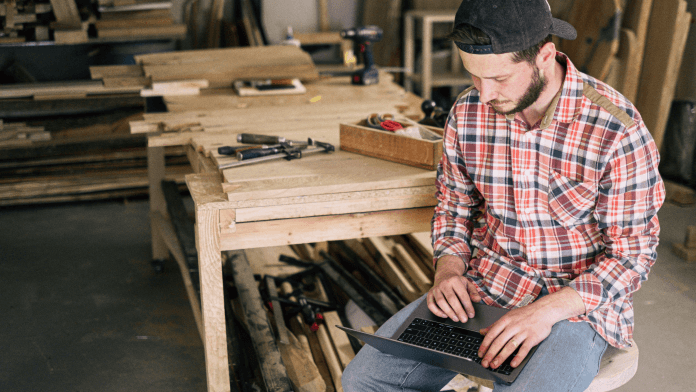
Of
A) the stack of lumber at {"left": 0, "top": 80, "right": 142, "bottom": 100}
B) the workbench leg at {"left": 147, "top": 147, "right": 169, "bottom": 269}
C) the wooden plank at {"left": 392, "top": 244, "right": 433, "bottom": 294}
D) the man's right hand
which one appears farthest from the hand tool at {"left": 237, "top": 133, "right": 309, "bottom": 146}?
the stack of lumber at {"left": 0, "top": 80, "right": 142, "bottom": 100}

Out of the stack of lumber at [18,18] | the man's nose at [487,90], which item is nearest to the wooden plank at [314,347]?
the man's nose at [487,90]

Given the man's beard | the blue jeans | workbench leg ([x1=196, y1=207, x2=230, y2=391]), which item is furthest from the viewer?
workbench leg ([x1=196, y1=207, x2=230, y2=391])

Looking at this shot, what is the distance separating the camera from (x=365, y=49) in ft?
11.4

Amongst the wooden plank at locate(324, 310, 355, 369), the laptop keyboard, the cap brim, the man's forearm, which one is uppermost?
the cap brim

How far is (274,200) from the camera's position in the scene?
1.86m

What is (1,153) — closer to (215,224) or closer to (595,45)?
(215,224)

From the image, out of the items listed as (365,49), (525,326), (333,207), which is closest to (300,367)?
(333,207)

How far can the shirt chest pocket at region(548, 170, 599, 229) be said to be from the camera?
62.7 inches

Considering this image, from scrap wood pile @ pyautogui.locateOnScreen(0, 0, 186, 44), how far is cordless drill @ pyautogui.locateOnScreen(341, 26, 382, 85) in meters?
1.80

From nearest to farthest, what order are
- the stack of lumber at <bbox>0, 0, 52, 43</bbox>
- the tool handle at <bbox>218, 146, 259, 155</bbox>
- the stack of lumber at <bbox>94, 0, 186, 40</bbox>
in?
1. the tool handle at <bbox>218, 146, 259, 155</bbox>
2. the stack of lumber at <bbox>0, 0, 52, 43</bbox>
3. the stack of lumber at <bbox>94, 0, 186, 40</bbox>

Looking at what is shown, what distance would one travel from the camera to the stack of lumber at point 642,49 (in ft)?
13.7

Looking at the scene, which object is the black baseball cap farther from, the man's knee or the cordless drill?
the cordless drill

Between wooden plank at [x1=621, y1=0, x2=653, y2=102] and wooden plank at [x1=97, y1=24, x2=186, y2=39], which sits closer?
wooden plank at [x1=621, y1=0, x2=653, y2=102]

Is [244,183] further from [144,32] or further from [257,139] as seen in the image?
[144,32]
